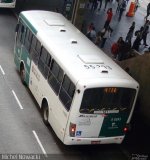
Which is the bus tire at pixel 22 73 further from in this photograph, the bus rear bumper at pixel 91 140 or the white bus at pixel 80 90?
the bus rear bumper at pixel 91 140

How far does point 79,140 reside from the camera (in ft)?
42.4

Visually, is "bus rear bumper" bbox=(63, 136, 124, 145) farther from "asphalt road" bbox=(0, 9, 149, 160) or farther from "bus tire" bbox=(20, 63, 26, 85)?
"bus tire" bbox=(20, 63, 26, 85)

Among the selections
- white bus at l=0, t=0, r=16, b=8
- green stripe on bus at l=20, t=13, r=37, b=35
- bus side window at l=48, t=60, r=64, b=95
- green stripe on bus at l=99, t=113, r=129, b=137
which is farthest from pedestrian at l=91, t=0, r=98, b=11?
green stripe on bus at l=99, t=113, r=129, b=137

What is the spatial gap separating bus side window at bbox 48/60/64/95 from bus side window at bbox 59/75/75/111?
347 mm

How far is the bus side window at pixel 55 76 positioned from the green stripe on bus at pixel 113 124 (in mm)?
2009

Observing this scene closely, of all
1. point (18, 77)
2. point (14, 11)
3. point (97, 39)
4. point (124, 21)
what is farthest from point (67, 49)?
point (124, 21)

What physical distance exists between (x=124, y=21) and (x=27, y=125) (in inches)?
738

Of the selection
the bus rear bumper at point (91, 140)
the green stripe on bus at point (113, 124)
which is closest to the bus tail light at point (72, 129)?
the bus rear bumper at point (91, 140)

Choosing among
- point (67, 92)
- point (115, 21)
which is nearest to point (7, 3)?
point (115, 21)

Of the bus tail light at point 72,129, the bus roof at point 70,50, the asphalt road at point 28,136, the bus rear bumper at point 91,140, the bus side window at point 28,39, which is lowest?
the asphalt road at point 28,136

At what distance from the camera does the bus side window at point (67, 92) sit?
12.6m

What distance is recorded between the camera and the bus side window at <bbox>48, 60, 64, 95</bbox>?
534 inches

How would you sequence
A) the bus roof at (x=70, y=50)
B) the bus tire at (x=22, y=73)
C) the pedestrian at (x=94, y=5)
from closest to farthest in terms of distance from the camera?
the bus roof at (x=70, y=50), the bus tire at (x=22, y=73), the pedestrian at (x=94, y=5)

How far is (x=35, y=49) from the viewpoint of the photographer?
16.0 meters
